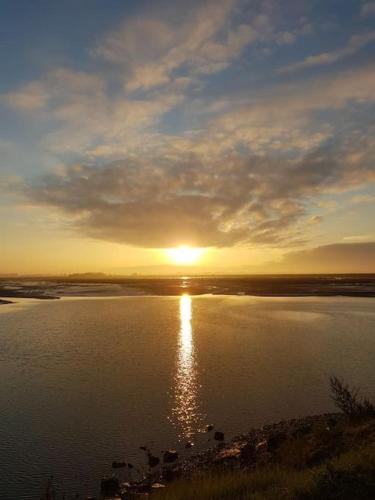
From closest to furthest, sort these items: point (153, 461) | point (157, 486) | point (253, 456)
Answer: point (157, 486), point (253, 456), point (153, 461)

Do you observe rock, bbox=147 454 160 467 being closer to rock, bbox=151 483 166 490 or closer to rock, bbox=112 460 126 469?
rock, bbox=112 460 126 469

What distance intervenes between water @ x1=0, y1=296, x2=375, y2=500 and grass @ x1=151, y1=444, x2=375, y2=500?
3.67 m

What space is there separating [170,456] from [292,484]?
5314 millimetres

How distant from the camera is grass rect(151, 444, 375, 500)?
8672mm

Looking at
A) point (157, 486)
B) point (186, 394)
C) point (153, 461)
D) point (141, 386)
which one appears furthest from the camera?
point (141, 386)

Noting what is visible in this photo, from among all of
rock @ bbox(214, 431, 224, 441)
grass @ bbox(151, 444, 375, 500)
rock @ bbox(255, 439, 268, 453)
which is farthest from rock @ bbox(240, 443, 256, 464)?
grass @ bbox(151, 444, 375, 500)

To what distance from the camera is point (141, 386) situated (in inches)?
832

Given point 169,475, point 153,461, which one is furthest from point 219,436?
point 169,475

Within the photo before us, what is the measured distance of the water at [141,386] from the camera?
14.1 m

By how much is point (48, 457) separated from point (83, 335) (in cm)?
2374

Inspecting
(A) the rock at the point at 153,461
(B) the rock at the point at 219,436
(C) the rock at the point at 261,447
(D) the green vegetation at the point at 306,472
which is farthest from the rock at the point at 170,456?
(C) the rock at the point at 261,447

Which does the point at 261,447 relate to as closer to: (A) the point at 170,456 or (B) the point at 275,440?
(B) the point at 275,440

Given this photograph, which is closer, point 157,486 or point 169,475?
point 157,486

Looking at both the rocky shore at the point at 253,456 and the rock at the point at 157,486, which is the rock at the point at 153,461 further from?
the rock at the point at 157,486
